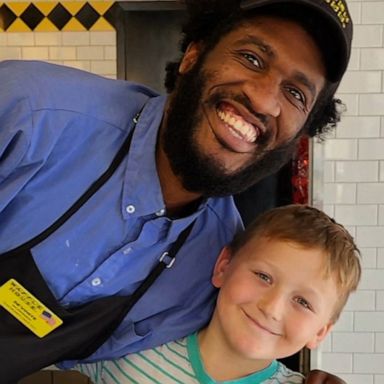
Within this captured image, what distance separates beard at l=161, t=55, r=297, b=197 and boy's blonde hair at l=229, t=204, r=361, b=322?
0.11 m

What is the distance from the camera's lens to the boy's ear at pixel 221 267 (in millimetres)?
1186

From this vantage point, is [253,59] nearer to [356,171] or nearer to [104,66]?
[356,171]

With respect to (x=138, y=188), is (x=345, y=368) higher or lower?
lower

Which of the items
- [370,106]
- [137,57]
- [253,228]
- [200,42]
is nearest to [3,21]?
[137,57]

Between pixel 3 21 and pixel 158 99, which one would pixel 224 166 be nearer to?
pixel 158 99

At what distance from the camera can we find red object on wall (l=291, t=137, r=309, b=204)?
87.3 inches

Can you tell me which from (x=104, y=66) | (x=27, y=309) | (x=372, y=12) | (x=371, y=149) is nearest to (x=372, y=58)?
(x=372, y=12)

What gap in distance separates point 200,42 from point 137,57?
67.8 inches

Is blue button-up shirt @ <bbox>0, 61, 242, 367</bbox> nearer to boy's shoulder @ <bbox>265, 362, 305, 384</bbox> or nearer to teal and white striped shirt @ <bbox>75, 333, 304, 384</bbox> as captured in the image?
teal and white striped shirt @ <bbox>75, 333, 304, 384</bbox>

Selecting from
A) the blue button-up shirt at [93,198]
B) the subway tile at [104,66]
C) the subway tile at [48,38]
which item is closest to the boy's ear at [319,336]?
the blue button-up shirt at [93,198]

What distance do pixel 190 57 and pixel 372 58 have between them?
4.13ft

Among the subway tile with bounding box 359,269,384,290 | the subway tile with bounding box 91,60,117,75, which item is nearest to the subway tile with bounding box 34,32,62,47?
the subway tile with bounding box 91,60,117,75

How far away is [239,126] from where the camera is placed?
1.06 meters

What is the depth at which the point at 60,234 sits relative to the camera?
104 cm
